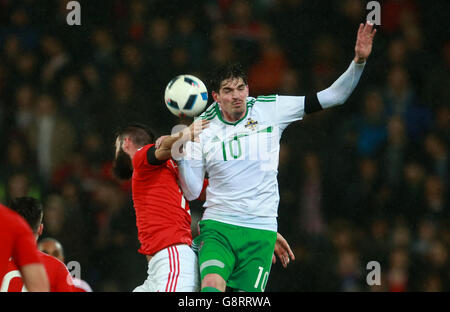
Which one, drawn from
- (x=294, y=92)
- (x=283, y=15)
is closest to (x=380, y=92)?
(x=294, y=92)

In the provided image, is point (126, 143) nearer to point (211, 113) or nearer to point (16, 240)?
point (211, 113)

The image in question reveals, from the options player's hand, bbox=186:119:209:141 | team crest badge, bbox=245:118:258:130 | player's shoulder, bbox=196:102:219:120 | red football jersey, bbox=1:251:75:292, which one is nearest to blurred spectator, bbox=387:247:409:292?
team crest badge, bbox=245:118:258:130

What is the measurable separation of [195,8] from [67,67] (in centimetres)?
182

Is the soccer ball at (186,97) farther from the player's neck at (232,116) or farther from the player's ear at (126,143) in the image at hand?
the player's ear at (126,143)

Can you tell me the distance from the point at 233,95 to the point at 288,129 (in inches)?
122

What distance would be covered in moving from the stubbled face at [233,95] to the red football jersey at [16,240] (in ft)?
6.73

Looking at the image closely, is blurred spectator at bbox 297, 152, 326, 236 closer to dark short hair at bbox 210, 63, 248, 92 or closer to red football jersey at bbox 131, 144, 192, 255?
dark short hair at bbox 210, 63, 248, 92

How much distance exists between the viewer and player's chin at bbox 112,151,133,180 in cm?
492

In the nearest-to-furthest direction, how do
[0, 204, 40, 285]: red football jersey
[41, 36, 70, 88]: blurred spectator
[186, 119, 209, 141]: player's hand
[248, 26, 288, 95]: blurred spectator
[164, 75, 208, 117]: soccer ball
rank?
[0, 204, 40, 285]: red football jersey
[186, 119, 209, 141]: player's hand
[164, 75, 208, 117]: soccer ball
[248, 26, 288, 95]: blurred spectator
[41, 36, 70, 88]: blurred spectator

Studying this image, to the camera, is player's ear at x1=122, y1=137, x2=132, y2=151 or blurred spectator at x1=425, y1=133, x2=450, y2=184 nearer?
player's ear at x1=122, y1=137, x2=132, y2=151

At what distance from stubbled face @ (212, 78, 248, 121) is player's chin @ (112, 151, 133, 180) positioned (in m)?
0.83

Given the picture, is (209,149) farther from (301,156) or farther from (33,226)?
(301,156)

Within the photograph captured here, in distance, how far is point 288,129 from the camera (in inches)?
304

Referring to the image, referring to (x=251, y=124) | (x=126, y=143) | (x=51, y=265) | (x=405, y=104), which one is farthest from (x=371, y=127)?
(x=51, y=265)
